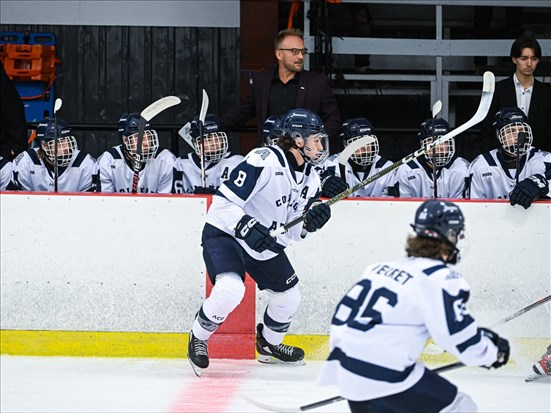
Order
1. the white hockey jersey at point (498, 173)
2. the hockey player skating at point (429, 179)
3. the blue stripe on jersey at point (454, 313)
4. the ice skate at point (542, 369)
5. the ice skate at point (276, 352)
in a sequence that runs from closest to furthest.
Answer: the blue stripe on jersey at point (454, 313)
the ice skate at point (542, 369)
the ice skate at point (276, 352)
the white hockey jersey at point (498, 173)
the hockey player skating at point (429, 179)

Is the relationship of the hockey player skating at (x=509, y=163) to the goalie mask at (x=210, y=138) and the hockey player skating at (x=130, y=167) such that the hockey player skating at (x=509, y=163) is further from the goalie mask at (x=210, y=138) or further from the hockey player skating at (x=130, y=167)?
the hockey player skating at (x=130, y=167)

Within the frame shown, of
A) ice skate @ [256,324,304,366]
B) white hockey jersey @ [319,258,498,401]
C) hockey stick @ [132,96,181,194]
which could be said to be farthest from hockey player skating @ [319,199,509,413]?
hockey stick @ [132,96,181,194]

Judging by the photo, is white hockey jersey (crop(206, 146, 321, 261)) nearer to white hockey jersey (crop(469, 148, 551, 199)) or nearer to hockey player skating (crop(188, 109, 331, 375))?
hockey player skating (crop(188, 109, 331, 375))

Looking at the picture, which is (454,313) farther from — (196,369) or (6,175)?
(6,175)

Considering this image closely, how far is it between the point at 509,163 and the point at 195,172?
144 cm

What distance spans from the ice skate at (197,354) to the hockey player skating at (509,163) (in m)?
1.46

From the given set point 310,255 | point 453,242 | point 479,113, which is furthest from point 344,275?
point 453,242

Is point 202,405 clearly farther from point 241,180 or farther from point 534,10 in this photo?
point 534,10

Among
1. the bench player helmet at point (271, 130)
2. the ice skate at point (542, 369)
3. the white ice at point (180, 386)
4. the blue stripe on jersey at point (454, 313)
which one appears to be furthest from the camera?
the bench player helmet at point (271, 130)

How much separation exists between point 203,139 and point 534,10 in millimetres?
2505

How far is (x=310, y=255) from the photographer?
17.7ft

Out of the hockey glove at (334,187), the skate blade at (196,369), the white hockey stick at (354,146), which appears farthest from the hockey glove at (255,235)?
the white hockey stick at (354,146)

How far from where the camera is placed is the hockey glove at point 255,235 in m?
4.54

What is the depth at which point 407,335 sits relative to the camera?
286 centimetres
